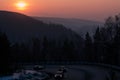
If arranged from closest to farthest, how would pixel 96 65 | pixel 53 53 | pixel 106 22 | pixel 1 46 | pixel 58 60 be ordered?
pixel 1 46
pixel 96 65
pixel 106 22
pixel 58 60
pixel 53 53

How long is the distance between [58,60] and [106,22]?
2165 cm

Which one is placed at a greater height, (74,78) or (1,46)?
(1,46)

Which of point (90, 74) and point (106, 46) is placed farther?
point (106, 46)

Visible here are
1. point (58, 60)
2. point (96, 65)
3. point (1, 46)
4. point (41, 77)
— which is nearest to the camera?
point (41, 77)

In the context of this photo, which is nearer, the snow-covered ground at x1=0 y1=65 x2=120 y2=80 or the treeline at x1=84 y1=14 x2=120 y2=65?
the snow-covered ground at x1=0 y1=65 x2=120 y2=80

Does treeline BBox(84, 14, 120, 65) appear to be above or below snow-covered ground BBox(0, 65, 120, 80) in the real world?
above

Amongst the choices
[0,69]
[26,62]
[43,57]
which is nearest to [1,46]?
[0,69]

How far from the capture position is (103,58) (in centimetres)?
11238

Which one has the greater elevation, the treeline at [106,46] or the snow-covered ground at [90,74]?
the treeline at [106,46]

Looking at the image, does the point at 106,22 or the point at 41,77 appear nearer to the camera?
the point at 41,77

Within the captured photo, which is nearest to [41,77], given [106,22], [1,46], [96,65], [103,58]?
[1,46]

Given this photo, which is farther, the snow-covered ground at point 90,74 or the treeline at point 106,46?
the treeline at point 106,46

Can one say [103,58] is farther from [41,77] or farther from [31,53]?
[41,77]

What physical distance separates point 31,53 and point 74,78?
6884cm
